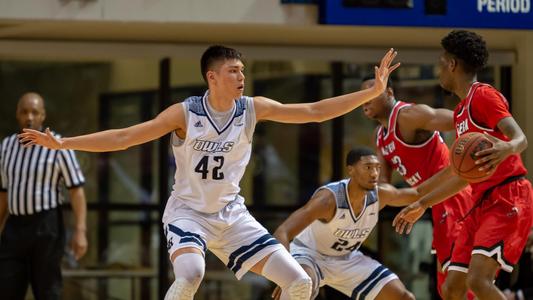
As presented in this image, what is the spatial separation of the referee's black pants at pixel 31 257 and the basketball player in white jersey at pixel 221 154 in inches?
110

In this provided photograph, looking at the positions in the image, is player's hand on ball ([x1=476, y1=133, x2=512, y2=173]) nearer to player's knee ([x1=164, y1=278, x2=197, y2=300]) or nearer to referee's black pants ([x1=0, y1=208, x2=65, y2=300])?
player's knee ([x1=164, y1=278, x2=197, y2=300])

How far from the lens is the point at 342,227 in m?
9.95

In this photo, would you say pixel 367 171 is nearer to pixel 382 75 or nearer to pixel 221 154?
pixel 382 75

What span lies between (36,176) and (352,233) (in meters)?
2.86

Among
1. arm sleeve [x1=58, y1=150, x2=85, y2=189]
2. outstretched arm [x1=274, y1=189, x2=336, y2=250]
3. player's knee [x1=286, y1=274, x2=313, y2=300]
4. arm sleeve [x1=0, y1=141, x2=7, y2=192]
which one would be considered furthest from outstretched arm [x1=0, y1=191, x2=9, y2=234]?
→ player's knee [x1=286, y1=274, x2=313, y2=300]

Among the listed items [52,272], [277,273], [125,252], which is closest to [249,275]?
[125,252]

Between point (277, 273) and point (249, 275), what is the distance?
18.3ft

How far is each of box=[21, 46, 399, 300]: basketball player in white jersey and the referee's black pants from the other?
2785mm

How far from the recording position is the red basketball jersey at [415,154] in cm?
976

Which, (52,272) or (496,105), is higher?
(496,105)

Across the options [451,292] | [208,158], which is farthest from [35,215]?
[451,292]

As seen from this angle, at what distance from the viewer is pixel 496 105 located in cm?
801

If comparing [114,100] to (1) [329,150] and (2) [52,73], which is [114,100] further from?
(1) [329,150]

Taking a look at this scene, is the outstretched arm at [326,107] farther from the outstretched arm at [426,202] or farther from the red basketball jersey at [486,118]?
the outstretched arm at [426,202]
